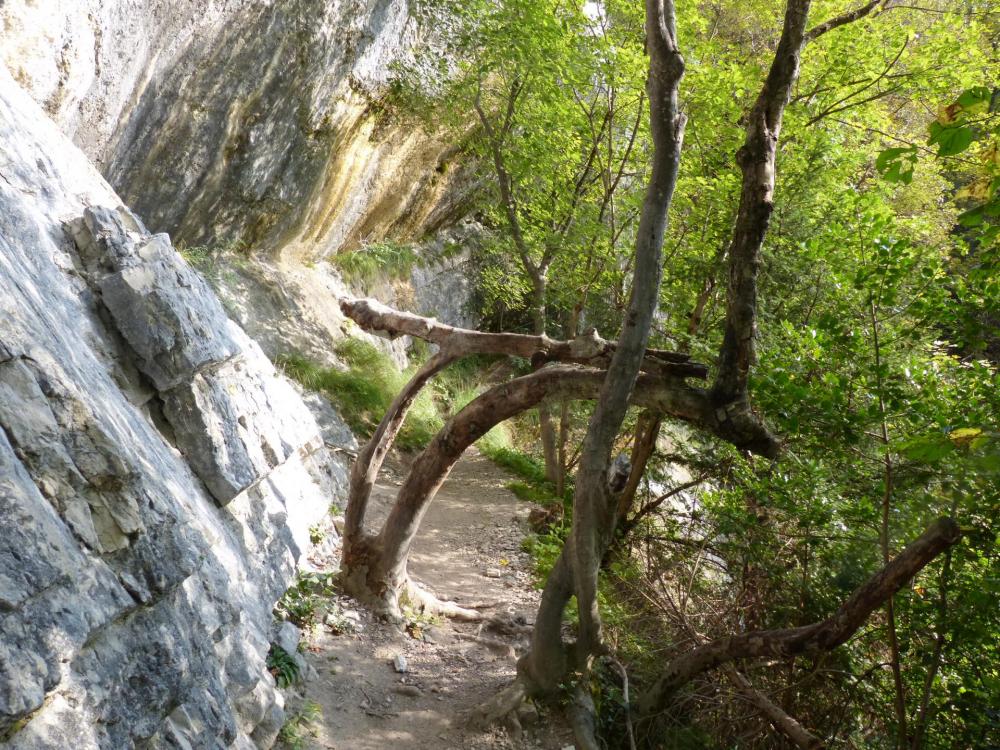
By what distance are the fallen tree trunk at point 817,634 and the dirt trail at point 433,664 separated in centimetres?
84

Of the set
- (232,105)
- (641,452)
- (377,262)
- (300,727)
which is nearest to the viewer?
(300,727)

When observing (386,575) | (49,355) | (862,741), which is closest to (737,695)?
(862,741)

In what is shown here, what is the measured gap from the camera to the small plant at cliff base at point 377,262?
1306cm

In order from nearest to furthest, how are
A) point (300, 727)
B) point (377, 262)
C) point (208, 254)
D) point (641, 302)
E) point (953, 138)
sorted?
point (953, 138) < point (641, 302) < point (300, 727) < point (208, 254) < point (377, 262)

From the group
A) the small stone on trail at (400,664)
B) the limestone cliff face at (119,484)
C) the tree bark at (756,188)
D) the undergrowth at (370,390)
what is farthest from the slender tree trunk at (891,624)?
the undergrowth at (370,390)

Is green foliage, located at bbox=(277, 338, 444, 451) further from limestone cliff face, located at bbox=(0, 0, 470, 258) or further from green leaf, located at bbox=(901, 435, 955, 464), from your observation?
green leaf, located at bbox=(901, 435, 955, 464)

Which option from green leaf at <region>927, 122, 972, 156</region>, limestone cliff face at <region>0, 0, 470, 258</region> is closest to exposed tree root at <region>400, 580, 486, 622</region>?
limestone cliff face at <region>0, 0, 470, 258</region>

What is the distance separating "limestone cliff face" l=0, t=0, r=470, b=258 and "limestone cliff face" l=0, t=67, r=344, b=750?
40.7 inches

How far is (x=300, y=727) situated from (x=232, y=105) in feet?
22.9

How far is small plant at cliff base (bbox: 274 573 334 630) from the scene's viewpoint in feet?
19.0

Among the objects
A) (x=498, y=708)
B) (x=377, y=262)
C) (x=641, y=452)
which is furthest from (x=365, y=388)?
(x=498, y=708)

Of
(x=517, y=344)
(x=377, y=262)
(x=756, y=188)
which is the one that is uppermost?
(x=377, y=262)

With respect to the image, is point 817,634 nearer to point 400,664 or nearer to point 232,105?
point 400,664

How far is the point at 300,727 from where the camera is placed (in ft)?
15.5
